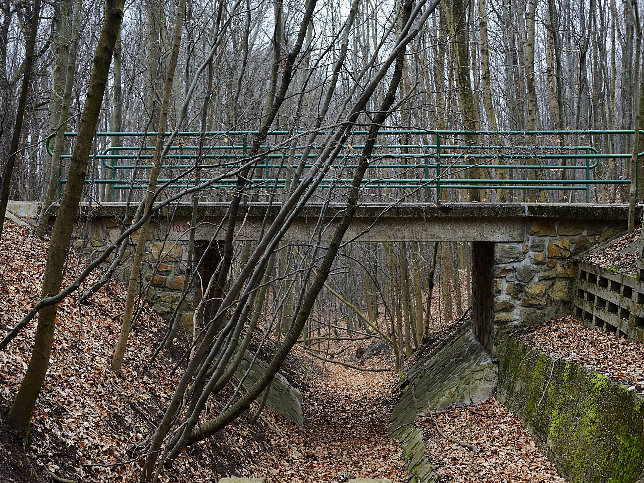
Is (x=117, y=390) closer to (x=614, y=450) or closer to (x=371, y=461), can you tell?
(x=371, y=461)

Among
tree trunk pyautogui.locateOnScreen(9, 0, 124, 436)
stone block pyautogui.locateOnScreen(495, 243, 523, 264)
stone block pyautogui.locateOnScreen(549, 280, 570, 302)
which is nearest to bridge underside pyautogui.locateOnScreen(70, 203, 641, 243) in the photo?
stone block pyautogui.locateOnScreen(495, 243, 523, 264)

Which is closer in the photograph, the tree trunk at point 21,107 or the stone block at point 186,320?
the tree trunk at point 21,107

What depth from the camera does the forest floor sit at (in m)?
5.00

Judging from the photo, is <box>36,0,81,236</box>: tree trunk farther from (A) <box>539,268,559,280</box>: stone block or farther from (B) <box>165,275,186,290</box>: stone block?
(A) <box>539,268,559,280</box>: stone block

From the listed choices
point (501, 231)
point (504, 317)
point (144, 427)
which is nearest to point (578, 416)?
point (504, 317)

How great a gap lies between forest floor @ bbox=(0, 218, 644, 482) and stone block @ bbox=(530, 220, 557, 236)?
1.40 m

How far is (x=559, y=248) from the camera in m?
9.61

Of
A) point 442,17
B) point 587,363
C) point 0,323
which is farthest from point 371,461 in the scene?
point 442,17

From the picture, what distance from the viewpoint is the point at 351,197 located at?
15.8 ft

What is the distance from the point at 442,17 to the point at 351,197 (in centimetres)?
995

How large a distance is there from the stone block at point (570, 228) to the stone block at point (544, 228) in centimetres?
9

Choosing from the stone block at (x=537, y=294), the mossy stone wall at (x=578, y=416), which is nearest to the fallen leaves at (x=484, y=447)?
the mossy stone wall at (x=578, y=416)

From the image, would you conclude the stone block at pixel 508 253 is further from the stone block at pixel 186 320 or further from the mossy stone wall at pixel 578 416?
the stone block at pixel 186 320

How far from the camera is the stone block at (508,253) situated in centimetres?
969
